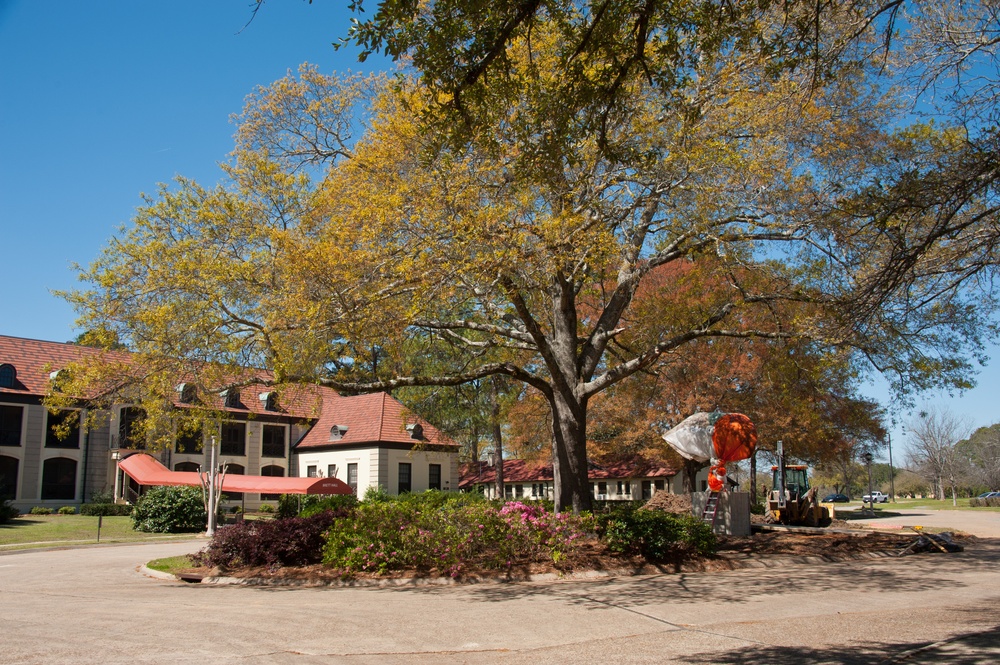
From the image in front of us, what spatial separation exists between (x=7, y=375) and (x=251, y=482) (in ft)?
51.1

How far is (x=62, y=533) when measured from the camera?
25.2 m

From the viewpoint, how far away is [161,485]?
29.9 metres

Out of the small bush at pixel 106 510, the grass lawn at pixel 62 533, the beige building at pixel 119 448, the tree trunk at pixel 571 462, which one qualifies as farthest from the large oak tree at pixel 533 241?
the small bush at pixel 106 510

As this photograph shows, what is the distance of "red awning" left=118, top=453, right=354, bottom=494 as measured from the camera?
88.7ft

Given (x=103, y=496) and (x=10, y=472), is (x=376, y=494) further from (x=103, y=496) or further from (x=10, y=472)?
(x=10, y=472)

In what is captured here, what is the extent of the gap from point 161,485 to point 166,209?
59.2 feet

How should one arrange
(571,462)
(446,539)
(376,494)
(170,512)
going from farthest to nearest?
1. (376,494)
2. (170,512)
3. (571,462)
4. (446,539)

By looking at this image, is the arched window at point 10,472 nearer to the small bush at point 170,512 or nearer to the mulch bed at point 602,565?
the small bush at point 170,512

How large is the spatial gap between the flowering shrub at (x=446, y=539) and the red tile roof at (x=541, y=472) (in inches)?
939

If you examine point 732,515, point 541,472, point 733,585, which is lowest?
point 733,585

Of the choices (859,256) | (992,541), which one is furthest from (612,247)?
(992,541)

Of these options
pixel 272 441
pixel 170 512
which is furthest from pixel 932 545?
pixel 272 441

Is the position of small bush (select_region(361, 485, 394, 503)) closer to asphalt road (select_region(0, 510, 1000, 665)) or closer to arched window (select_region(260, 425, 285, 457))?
arched window (select_region(260, 425, 285, 457))

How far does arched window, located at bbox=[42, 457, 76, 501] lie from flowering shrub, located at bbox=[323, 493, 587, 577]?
29405mm
